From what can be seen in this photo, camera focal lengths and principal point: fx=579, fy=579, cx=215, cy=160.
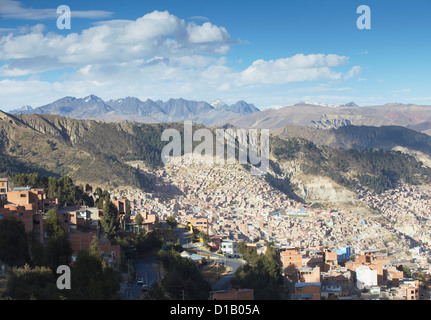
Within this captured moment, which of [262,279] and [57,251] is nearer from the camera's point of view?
[57,251]

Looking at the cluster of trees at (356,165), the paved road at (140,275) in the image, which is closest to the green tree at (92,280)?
the paved road at (140,275)

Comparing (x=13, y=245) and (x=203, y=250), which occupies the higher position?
(x=13, y=245)

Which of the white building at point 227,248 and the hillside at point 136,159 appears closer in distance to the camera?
the white building at point 227,248

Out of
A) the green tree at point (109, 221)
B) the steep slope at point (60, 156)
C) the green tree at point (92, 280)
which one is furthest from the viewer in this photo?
the steep slope at point (60, 156)

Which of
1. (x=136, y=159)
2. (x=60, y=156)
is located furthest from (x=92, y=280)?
(x=136, y=159)

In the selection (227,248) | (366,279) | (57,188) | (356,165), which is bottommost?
(366,279)

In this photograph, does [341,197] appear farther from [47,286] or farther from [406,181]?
[47,286]

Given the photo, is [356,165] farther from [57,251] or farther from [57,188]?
[57,251]

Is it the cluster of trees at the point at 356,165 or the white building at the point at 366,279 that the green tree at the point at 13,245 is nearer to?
the white building at the point at 366,279
